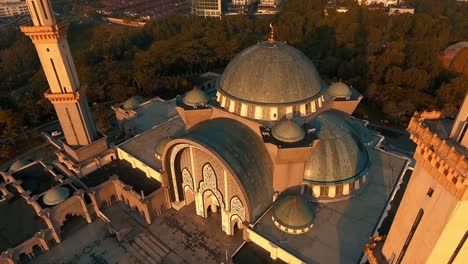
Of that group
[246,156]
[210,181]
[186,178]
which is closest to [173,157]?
[186,178]

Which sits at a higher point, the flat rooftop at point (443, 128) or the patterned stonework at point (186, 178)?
the flat rooftop at point (443, 128)

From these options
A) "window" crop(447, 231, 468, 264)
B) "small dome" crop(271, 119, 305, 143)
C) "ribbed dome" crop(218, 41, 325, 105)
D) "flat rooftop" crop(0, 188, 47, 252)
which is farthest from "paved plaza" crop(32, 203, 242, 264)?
"window" crop(447, 231, 468, 264)

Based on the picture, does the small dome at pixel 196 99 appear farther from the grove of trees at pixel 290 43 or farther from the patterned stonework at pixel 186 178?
the grove of trees at pixel 290 43

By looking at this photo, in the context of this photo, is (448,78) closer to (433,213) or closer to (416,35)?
(416,35)

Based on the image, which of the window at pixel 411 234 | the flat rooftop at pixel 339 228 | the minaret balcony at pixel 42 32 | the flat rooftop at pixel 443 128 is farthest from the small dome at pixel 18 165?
the flat rooftop at pixel 443 128

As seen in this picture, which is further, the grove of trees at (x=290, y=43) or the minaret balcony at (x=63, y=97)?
the grove of trees at (x=290, y=43)

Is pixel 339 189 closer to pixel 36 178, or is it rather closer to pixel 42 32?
pixel 42 32
